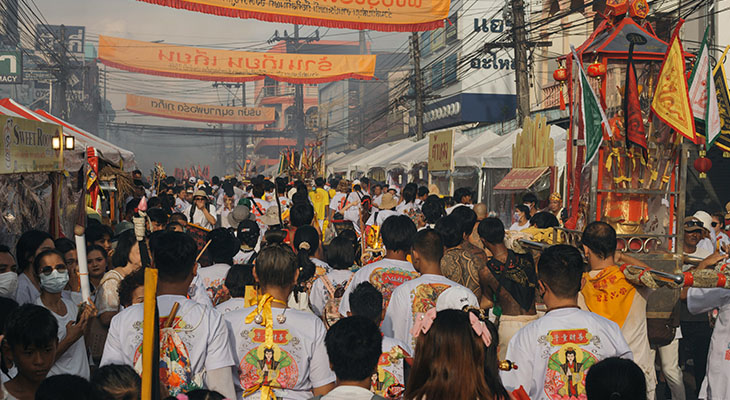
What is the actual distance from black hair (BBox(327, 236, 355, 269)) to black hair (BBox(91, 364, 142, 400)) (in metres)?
2.87

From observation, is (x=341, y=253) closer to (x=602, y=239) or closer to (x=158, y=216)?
(x=602, y=239)

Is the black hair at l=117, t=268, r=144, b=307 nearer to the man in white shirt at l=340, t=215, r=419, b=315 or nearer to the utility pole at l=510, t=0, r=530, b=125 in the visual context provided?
the man in white shirt at l=340, t=215, r=419, b=315

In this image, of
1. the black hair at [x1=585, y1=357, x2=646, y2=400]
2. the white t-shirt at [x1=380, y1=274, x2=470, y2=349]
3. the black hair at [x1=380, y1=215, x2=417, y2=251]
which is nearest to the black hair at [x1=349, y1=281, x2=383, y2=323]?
the white t-shirt at [x1=380, y1=274, x2=470, y2=349]

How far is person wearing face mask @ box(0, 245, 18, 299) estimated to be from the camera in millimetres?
4727

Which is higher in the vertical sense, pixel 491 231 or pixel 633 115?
pixel 633 115

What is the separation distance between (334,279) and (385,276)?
0.72 m

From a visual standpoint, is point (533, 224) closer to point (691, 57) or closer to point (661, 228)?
point (661, 228)

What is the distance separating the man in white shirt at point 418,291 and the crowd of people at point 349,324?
0.01 metres

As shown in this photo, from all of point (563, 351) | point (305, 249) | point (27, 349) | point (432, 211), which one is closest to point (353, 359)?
point (563, 351)

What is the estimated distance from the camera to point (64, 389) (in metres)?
2.75

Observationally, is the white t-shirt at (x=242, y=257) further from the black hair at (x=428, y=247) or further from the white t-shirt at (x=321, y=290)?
the black hair at (x=428, y=247)

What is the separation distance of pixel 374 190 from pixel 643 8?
1164cm

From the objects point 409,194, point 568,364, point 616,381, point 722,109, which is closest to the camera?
point 616,381

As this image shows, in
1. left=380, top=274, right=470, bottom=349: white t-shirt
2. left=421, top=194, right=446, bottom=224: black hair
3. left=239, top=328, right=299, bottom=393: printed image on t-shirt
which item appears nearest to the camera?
left=239, top=328, right=299, bottom=393: printed image on t-shirt
